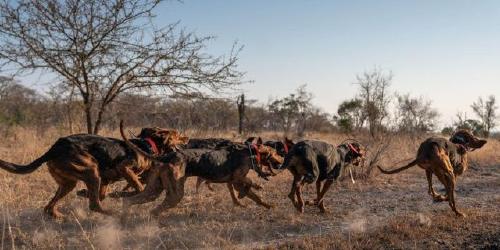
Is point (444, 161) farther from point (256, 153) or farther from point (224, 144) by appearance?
point (224, 144)

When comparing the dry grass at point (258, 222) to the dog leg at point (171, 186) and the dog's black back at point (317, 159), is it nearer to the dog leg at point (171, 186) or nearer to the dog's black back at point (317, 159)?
the dog leg at point (171, 186)

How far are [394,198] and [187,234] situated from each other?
464cm

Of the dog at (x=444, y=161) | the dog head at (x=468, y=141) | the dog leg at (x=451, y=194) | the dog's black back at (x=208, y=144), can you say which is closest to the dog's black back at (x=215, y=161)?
the dog's black back at (x=208, y=144)

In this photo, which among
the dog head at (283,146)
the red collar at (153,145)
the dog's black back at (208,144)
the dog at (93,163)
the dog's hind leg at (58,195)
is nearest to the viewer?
the dog at (93,163)

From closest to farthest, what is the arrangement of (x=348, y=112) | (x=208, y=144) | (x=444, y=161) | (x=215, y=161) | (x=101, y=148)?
(x=101, y=148)
(x=215, y=161)
(x=444, y=161)
(x=208, y=144)
(x=348, y=112)

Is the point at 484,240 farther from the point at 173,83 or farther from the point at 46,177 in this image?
the point at 46,177

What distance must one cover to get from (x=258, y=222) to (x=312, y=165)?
127cm

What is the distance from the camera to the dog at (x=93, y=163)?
6.82 meters

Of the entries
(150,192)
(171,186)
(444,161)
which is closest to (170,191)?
(171,186)

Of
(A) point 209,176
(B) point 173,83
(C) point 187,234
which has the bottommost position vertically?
(C) point 187,234

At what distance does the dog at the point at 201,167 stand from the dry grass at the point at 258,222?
0.36m

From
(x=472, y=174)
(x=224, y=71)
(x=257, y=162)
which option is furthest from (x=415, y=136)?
(x=257, y=162)

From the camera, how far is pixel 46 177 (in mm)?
10195

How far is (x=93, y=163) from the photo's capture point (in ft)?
22.9
